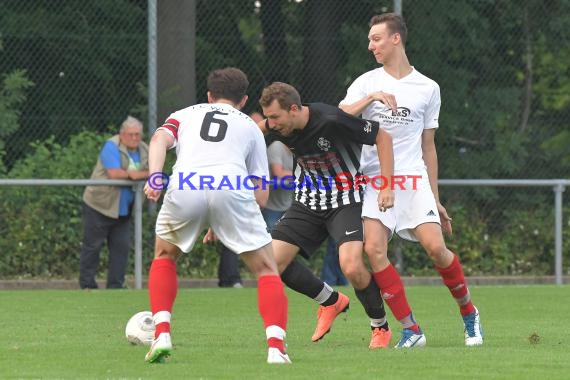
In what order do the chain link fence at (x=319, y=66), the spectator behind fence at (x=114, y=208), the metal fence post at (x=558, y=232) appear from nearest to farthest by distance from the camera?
the spectator behind fence at (x=114, y=208)
the metal fence post at (x=558, y=232)
the chain link fence at (x=319, y=66)

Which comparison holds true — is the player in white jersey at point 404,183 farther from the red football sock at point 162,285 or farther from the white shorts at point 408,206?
the red football sock at point 162,285

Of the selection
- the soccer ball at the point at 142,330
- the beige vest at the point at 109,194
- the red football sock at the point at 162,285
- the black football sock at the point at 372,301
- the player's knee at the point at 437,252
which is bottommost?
the soccer ball at the point at 142,330

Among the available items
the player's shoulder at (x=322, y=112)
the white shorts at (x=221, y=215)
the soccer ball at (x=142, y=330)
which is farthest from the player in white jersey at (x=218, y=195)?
the soccer ball at (x=142, y=330)

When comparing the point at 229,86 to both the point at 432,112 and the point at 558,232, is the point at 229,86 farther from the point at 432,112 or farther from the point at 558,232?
the point at 558,232

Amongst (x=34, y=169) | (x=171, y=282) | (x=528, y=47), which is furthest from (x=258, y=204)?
(x=528, y=47)

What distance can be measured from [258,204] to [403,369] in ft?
4.13

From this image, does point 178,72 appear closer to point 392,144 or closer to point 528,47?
point 528,47

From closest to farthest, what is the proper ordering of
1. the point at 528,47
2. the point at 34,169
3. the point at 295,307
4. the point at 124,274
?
the point at 295,307, the point at 124,274, the point at 34,169, the point at 528,47

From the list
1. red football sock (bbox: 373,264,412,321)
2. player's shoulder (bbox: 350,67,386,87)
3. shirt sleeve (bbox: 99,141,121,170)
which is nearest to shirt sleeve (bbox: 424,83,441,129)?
player's shoulder (bbox: 350,67,386,87)

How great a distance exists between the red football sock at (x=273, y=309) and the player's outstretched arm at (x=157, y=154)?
0.80m

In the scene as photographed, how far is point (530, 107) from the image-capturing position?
2067cm

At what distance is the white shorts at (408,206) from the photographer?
32.7ft

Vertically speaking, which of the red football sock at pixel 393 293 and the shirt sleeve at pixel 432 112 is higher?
the shirt sleeve at pixel 432 112

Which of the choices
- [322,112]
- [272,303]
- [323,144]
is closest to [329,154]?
[323,144]
